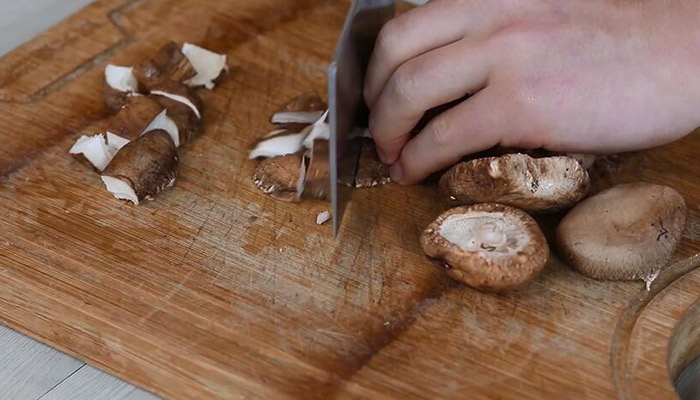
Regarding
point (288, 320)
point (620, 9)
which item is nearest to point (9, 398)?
point (288, 320)

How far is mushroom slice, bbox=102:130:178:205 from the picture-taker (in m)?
1.33

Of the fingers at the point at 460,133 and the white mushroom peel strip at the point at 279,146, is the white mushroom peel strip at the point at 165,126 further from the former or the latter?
the fingers at the point at 460,133

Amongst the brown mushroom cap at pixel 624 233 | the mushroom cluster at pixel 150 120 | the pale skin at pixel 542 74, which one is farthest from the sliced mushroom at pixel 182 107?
the brown mushroom cap at pixel 624 233

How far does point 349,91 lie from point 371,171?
147mm

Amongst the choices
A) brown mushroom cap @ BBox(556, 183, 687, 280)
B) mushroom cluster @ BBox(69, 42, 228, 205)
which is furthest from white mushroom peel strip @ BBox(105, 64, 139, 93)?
brown mushroom cap @ BBox(556, 183, 687, 280)

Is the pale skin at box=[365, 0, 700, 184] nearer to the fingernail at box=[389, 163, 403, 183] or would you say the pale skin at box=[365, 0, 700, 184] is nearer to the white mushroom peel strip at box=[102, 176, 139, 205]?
the fingernail at box=[389, 163, 403, 183]

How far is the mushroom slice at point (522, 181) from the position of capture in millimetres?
1225

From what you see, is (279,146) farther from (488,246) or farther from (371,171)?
(488,246)

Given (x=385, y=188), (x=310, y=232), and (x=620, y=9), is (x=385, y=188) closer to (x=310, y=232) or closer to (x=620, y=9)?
(x=310, y=232)

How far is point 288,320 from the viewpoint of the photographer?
118 centimetres

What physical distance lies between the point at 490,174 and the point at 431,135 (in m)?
0.14

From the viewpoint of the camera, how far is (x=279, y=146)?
4.68ft

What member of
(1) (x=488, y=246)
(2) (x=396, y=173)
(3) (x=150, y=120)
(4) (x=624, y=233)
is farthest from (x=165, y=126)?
(4) (x=624, y=233)

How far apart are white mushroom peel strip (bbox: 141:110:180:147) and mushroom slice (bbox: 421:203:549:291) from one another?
1.51ft
